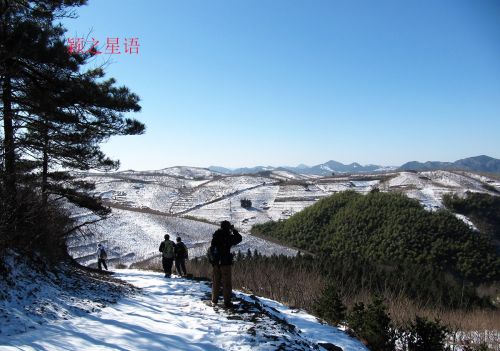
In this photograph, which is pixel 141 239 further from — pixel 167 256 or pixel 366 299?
pixel 366 299

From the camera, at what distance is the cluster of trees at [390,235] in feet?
Result: 116

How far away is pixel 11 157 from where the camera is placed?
32.4 feet

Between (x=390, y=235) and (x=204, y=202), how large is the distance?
3866cm

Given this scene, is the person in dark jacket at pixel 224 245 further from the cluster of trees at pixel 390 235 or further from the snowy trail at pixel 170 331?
the cluster of trees at pixel 390 235

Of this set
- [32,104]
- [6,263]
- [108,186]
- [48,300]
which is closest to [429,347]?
[48,300]

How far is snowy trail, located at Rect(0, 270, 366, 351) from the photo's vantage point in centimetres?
546

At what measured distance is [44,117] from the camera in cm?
1197

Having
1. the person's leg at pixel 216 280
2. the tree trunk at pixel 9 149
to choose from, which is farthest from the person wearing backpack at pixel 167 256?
the tree trunk at pixel 9 149

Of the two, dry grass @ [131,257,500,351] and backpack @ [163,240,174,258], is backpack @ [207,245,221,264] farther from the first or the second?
backpack @ [163,240,174,258]

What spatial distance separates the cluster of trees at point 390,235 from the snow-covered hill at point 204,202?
5425mm

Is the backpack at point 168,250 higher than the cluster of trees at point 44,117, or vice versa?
the cluster of trees at point 44,117

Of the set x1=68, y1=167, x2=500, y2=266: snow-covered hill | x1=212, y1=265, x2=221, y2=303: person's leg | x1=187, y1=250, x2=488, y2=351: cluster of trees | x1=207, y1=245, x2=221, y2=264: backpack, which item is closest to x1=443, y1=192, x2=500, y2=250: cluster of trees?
x1=68, y1=167, x2=500, y2=266: snow-covered hill

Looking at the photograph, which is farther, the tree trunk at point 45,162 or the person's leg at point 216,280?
the tree trunk at point 45,162

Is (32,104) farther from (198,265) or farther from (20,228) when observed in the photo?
(198,265)
